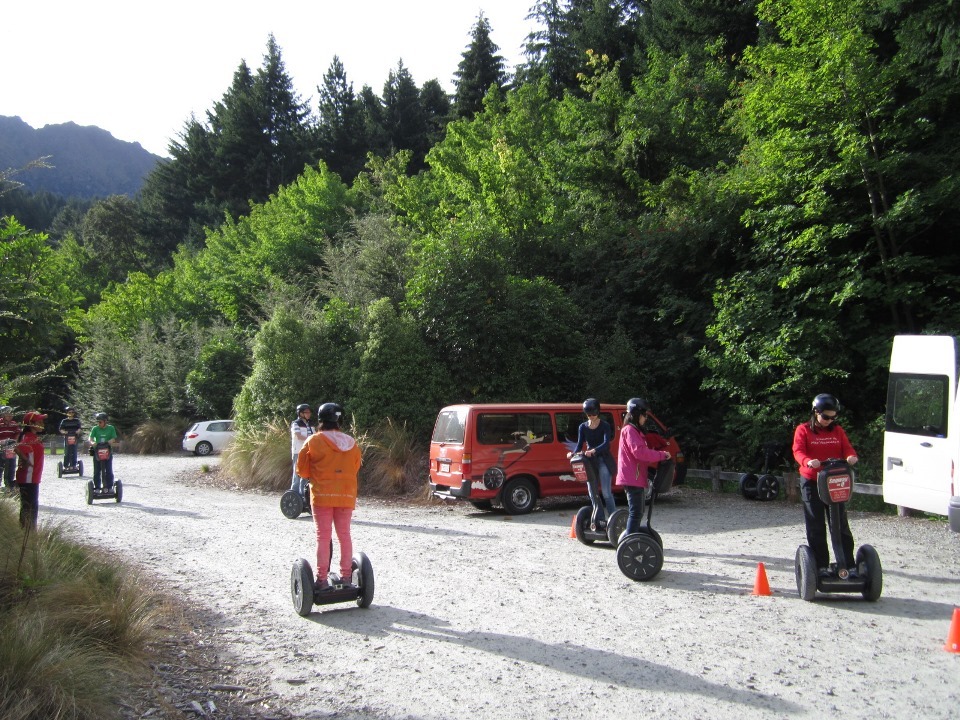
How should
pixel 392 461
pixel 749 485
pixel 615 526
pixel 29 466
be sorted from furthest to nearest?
pixel 392 461 → pixel 749 485 → pixel 29 466 → pixel 615 526

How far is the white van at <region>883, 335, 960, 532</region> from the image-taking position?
988 centimetres

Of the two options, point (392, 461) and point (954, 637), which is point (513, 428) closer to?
point (392, 461)

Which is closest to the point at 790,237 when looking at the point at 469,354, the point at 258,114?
the point at 469,354

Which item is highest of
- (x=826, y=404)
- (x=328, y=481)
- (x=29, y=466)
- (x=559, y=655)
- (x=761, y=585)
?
(x=826, y=404)

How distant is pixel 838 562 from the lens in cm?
693

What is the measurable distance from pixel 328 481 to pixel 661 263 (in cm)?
1556

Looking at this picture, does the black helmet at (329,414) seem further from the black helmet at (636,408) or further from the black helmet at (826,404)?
the black helmet at (826,404)

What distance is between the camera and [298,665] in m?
5.54

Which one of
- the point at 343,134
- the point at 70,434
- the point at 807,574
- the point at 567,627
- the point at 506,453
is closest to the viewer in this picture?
the point at 567,627

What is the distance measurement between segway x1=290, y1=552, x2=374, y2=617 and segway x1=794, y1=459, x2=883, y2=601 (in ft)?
13.0

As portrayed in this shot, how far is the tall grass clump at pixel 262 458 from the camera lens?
17.1m

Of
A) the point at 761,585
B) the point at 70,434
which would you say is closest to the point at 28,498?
the point at 761,585

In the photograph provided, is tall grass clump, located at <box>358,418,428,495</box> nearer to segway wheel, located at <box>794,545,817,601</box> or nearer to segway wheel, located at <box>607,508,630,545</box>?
segway wheel, located at <box>607,508,630,545</box>

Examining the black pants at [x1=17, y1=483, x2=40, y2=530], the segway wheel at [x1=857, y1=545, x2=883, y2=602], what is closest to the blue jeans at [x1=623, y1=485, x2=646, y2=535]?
the segway wheel at [x1=857, y1=545, x2=883, y2=602]
